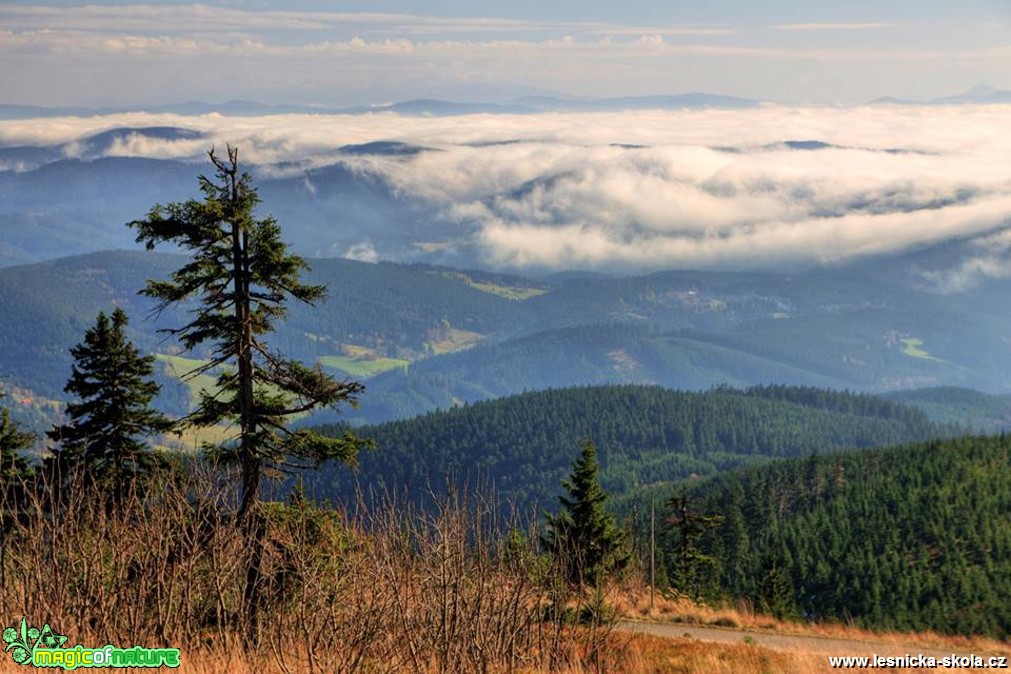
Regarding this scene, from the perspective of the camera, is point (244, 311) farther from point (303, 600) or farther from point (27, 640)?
point (27, 640)

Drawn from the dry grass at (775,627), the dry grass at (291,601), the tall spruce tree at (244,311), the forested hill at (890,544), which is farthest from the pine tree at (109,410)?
the forested hill at (890,544)

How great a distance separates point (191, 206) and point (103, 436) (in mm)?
18351

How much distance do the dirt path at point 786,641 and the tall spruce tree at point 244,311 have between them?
35.2ft

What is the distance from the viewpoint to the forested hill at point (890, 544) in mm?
88825

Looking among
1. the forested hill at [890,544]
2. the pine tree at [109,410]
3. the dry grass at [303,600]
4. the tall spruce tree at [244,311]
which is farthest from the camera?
the forested hill at [890,544]

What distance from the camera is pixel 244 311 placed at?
2659 centimetres

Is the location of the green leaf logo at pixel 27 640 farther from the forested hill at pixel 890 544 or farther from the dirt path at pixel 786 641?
the forested hill at pixel 890 544

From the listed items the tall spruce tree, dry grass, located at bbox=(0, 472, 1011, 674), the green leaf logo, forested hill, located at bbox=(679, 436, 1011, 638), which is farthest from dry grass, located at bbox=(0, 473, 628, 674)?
forested hill, located at bbox=(679, 436, 1011, 638)

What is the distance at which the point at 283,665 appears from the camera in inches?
727

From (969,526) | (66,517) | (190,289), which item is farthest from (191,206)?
(969,526)

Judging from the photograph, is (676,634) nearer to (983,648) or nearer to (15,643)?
(983,648)

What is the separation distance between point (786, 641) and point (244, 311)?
67.6 ft

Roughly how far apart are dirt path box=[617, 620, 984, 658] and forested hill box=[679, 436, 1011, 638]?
31.1 m

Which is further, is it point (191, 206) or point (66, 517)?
point (191, 206)
